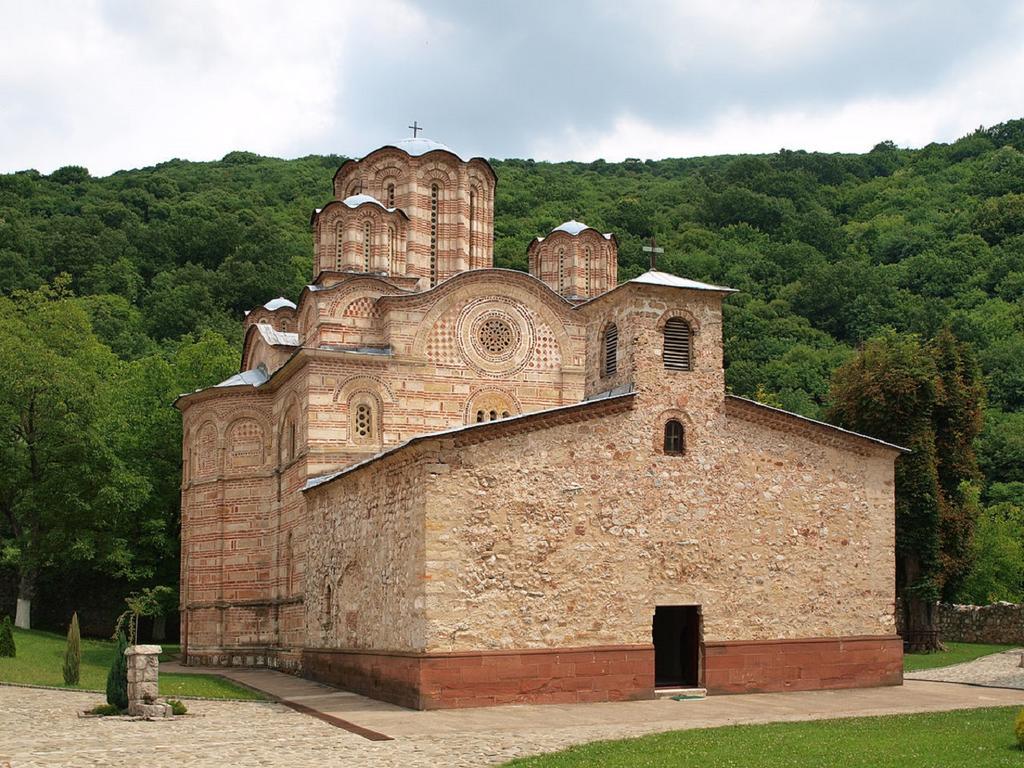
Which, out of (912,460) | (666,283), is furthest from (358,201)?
(912,460)

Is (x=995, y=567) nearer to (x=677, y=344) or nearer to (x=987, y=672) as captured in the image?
(x=987, y=672)

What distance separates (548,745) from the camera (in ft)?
38.4

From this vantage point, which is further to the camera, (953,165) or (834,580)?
(953,165)

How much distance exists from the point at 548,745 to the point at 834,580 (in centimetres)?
736

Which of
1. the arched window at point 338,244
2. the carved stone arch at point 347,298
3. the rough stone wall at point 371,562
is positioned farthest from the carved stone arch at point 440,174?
the rough stone wall at point 371,562

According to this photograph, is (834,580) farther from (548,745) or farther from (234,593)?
(234,593)

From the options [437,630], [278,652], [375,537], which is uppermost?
[375,537]

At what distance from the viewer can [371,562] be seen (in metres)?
17.5

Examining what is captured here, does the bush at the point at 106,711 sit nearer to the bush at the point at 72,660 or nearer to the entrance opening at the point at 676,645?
the bush at the point at 72,660

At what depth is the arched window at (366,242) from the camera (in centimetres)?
2538

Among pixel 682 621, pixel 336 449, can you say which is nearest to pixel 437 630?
pixel 682 621

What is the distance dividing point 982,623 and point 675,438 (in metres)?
15.4

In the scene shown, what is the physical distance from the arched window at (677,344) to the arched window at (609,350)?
806mm

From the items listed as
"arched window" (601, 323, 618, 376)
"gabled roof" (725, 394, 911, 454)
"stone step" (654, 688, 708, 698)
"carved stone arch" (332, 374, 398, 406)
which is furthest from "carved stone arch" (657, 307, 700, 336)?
"carved stone arch" (332, 374, 398, 406)
